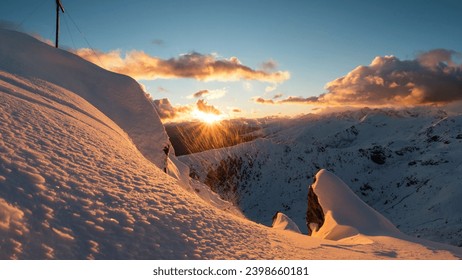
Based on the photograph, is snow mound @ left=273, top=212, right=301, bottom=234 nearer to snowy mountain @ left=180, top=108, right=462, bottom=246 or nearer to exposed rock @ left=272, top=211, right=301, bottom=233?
exposed rock @ left=272, top=211, right=301, bottom=233

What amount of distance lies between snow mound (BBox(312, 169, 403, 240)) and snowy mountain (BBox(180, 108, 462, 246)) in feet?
94.9

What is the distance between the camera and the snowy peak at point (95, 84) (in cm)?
1457

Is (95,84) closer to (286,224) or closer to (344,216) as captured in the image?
(286,224)

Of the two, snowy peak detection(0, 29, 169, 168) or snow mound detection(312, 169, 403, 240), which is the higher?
snowy peak detection(0, 29, 169, 168)

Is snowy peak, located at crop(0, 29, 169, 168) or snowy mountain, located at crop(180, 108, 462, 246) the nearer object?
snowy peak, located at crop(0, 29, 169, 168)

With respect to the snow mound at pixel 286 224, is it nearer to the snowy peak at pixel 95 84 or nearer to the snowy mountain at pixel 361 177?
the snowy peak at pixel 95 84

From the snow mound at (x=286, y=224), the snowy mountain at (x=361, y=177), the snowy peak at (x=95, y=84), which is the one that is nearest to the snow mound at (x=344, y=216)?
the snow mound at (x=286, y=224)

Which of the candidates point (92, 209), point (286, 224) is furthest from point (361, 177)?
point (92, 209)

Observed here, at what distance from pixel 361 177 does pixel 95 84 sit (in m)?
88.6

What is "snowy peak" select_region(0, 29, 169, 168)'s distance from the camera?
1457 cm

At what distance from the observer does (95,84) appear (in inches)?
724

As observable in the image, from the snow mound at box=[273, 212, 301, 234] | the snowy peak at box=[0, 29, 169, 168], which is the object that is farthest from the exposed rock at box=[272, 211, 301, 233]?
the snowy peak at box=[0, 29, 169, 168]

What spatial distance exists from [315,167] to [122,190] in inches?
3853
